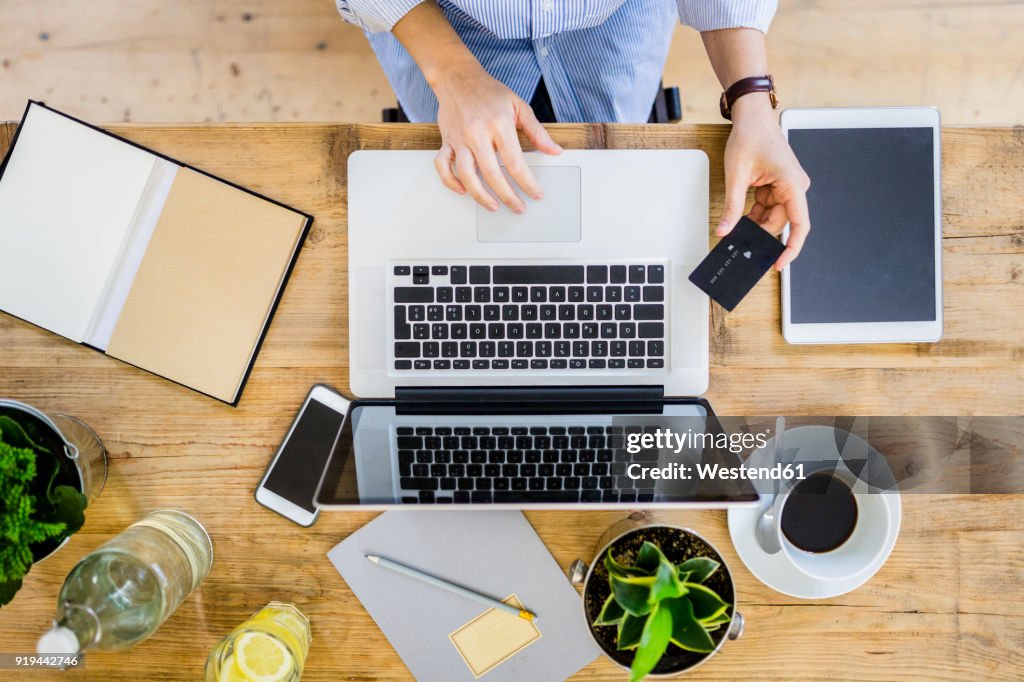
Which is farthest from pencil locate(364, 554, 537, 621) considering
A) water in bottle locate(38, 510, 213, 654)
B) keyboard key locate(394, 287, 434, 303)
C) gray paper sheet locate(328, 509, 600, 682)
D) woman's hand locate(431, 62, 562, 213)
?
woman's hand locate(431, 62, 562, 213)

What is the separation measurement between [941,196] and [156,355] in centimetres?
102

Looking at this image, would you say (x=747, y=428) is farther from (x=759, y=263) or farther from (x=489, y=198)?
(x=489, y=198)

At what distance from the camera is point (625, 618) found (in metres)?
0.65

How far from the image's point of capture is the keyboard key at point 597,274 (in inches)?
30.9

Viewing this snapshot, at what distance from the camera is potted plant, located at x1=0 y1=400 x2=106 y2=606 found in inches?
24.3

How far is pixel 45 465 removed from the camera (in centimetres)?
72

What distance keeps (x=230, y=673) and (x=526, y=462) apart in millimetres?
417

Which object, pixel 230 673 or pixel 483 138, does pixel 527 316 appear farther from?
pixel 230 673

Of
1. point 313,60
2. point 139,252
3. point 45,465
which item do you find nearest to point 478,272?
point 139,252

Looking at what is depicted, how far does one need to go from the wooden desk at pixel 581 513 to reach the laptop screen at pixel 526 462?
2.7 inches

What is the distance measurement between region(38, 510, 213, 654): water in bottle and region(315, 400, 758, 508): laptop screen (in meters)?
0.19

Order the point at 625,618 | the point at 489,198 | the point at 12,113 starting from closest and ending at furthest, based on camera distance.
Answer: the point at 625,618
the point at 489,198
the point at 12,113

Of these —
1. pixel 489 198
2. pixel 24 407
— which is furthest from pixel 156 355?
pixel 489 198

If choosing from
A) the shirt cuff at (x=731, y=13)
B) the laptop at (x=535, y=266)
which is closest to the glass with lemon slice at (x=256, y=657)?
the laptop at (x=535, y=266)
